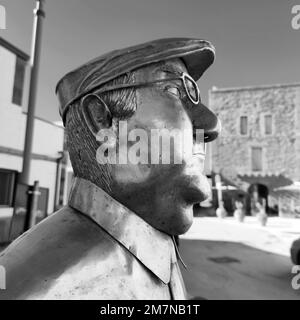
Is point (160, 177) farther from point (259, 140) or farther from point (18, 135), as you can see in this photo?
point (259, 140)

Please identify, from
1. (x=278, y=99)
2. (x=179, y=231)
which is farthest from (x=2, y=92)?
(x=278, y=99)

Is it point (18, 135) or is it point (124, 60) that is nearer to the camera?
point (124, 60)

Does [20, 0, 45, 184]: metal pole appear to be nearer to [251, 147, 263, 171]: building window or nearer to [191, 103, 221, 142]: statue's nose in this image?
[191, 103, 221, 142]: statue's nose

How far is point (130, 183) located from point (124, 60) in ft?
1.57

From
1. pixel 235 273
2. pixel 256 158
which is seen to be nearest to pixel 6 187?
pixel 235 273

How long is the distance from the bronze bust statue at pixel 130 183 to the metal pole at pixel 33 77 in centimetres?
418

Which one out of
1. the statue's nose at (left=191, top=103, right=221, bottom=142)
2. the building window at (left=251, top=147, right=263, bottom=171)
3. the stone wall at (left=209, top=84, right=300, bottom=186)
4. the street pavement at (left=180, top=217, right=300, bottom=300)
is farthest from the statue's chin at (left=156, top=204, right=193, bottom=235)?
the building window at (left=251, top=147, right=263, bottom=171)

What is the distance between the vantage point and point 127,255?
1.04 metres

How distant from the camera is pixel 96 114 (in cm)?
114

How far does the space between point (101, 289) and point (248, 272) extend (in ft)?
20.4

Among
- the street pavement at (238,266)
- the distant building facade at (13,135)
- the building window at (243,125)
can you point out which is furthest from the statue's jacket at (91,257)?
the building window at (243,125)

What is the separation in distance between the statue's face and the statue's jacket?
0.06 m

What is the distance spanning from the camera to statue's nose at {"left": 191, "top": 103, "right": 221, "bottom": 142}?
118cm

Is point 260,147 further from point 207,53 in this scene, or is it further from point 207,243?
point 207,53
